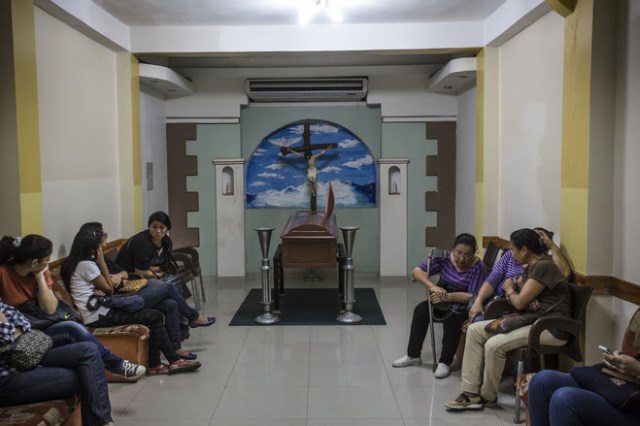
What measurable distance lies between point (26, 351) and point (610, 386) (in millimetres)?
2833

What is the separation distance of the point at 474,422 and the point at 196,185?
571 centimetres

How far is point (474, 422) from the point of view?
3740 mm

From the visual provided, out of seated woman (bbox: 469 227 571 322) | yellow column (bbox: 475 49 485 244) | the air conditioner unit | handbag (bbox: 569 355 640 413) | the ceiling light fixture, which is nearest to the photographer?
handbag (bbox: 569 355 640 413)

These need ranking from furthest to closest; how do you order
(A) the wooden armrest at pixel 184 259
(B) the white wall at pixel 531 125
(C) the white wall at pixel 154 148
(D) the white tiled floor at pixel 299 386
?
(C) the white wall at pixel 154 148
(A) the wooden armrest at pixel 184 259
(B) the white wall at pixel 531 125
(D) the white tiled floor at pixel 299 386

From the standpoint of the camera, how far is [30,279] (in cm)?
364

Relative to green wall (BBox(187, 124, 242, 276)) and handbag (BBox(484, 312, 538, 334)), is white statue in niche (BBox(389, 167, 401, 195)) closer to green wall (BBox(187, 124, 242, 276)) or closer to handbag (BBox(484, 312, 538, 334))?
green wall (BBox(187, 124, 242, 276))

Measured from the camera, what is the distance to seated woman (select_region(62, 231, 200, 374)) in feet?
14.3

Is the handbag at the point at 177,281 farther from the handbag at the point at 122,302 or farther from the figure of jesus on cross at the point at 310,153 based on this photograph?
the figure of jesus on cross at the point at 310,153

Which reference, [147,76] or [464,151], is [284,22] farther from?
[464,151]

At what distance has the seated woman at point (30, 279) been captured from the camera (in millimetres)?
3531

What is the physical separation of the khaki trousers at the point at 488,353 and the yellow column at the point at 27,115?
304 centimetres

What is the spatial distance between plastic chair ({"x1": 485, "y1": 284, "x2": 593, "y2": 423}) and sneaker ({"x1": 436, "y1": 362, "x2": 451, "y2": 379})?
786 mm

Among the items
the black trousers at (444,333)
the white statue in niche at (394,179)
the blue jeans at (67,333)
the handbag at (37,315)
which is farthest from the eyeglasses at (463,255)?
the white statue in niche at (394,179)

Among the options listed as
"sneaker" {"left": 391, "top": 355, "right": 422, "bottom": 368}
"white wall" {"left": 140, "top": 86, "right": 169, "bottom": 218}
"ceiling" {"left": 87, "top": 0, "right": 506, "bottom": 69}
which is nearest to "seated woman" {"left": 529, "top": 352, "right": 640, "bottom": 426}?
"sneaker" {"left": 391, "top": 355, "right": 422, "bottom": 368}
